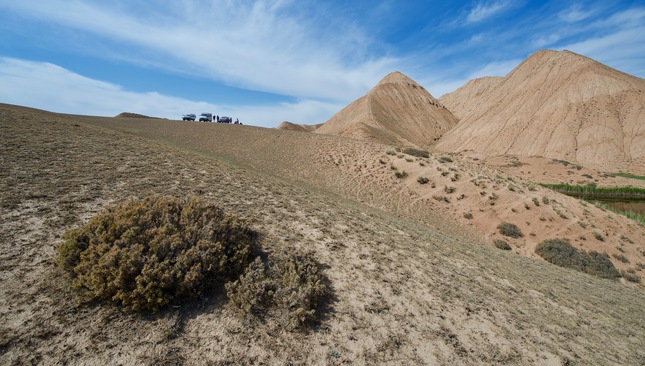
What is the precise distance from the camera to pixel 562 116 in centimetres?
5769

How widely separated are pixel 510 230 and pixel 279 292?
56.9 feet

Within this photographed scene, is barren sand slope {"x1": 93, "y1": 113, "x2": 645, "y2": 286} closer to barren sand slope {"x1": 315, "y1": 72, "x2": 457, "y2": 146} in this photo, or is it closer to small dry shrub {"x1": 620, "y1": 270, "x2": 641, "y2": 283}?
small dry shrub {"x1": 620, "y1": 270, "x2": 641, "y2": 283}

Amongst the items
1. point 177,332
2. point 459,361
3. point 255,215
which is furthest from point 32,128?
point 459,361

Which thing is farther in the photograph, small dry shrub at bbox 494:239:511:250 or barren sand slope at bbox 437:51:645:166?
barren sand slope at bbox 437:51:645:166

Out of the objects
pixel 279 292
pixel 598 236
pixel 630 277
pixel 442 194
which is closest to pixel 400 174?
pixel 442 194

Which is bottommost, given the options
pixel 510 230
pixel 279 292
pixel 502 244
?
pixel 502 244

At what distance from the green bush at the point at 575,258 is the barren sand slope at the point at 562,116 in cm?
4432

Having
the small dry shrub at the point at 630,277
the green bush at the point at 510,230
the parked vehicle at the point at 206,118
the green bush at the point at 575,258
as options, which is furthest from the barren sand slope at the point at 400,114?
the small dry shrub at the point at 630,277


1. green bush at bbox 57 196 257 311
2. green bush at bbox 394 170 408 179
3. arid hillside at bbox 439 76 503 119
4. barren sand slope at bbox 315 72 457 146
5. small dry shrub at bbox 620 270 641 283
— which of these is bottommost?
small dry shrub at bbox 620 270 641 283

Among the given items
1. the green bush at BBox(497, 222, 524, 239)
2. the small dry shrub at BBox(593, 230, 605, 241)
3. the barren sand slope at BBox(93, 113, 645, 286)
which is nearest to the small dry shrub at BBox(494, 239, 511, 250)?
the barren sand slope at BBox(93, 113, 645, 286)

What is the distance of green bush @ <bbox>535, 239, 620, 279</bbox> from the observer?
1406 centimetres

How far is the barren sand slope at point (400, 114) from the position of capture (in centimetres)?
6975

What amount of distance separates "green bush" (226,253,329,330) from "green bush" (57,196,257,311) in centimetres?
46

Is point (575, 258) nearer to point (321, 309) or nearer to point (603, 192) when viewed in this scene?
point (321, 309)
